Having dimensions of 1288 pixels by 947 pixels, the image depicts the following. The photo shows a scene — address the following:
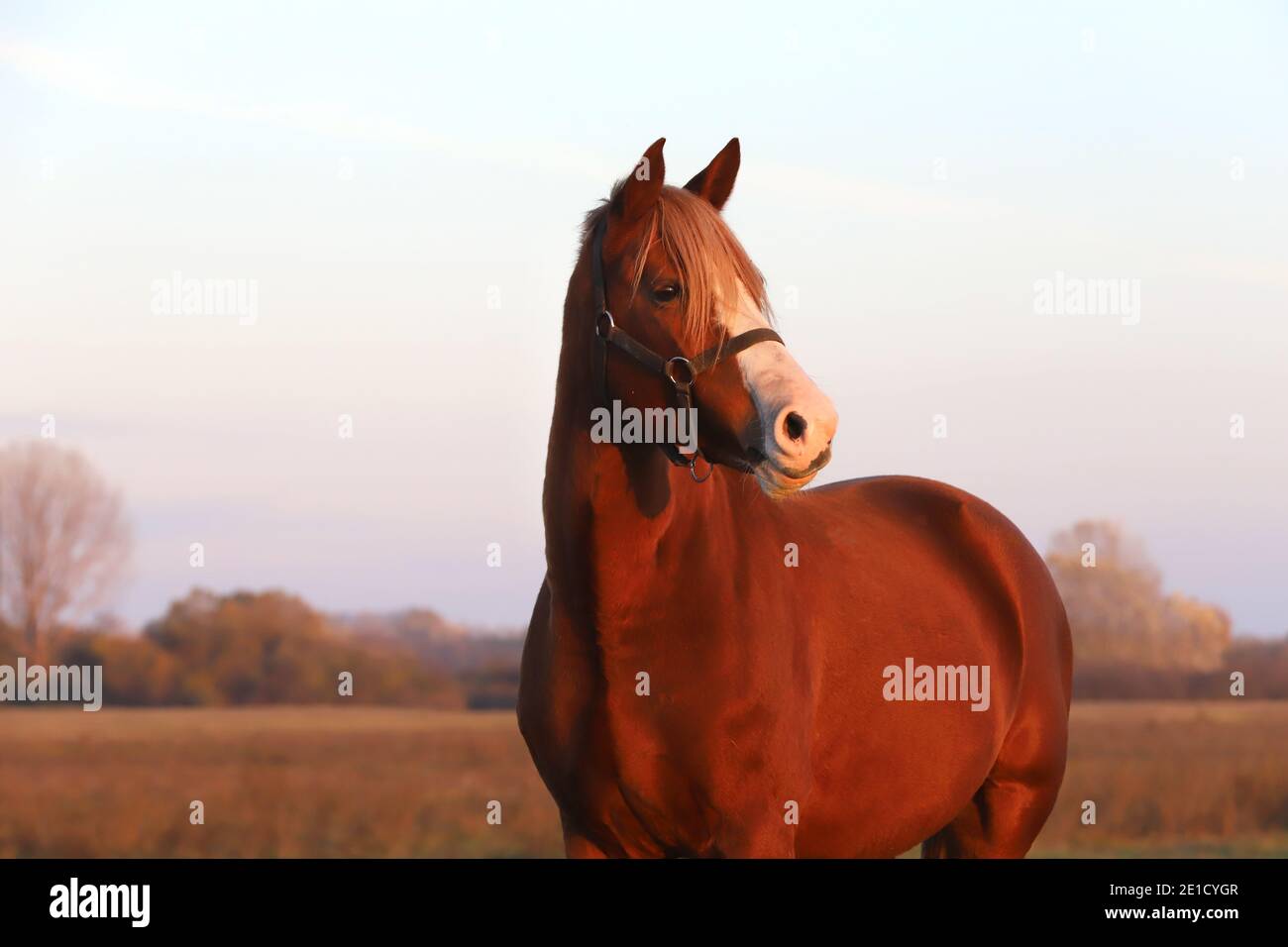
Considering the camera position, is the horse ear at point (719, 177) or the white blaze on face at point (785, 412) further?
the horse ear at point (719, 177)

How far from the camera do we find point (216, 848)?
16.1 m

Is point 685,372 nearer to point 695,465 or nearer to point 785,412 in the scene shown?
point 695,465

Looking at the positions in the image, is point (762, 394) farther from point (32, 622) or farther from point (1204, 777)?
point (32, 622)

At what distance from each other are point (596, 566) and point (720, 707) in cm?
69

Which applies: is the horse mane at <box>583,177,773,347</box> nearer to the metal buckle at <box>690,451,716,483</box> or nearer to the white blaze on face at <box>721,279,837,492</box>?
the white blaze on face at <box>721,279,837,492</box>

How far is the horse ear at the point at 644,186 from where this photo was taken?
4.75 m

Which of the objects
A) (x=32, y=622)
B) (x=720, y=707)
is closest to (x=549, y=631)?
(x=720, y=707)

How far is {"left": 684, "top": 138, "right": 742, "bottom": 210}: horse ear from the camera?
202 inches

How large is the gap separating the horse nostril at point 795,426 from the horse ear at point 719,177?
1.29 metres

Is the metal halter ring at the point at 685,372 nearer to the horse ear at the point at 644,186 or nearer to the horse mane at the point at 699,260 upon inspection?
the horse mane at the point at 699,260

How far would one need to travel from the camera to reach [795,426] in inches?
167

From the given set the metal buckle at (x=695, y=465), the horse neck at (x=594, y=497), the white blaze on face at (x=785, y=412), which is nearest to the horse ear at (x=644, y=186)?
the horse neck at (x=594, y=497)

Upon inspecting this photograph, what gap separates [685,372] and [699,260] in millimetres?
417
